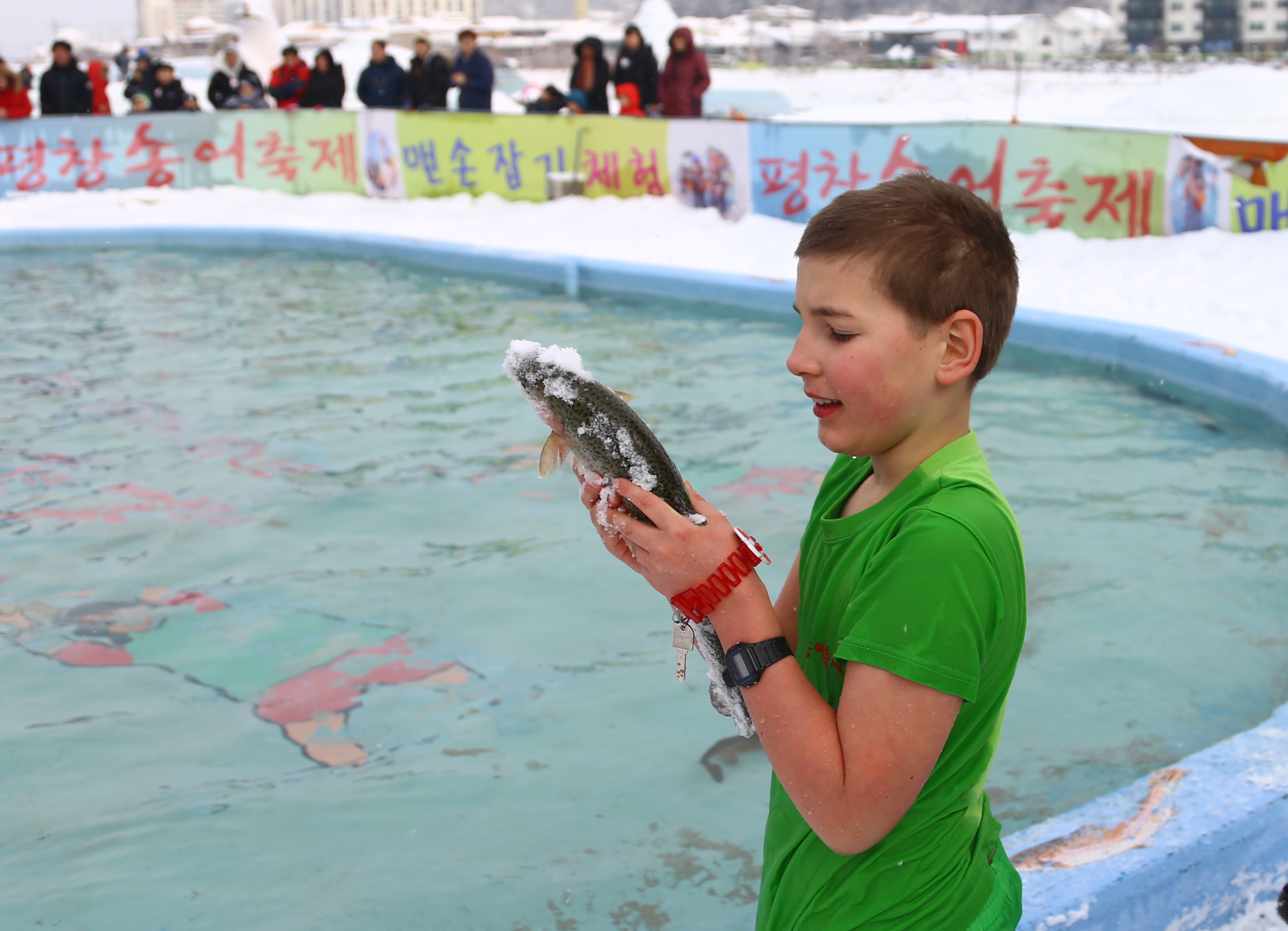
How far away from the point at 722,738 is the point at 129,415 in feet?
16.1

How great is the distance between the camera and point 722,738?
11.5ft

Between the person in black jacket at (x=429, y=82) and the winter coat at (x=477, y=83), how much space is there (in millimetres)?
514

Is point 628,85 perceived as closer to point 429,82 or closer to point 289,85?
point 429,82

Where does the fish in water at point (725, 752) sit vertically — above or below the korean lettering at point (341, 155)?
below

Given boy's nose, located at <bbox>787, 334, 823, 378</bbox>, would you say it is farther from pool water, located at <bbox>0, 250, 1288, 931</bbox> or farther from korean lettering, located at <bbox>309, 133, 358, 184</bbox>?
korean lettering, located at <bbox>309, 133, 358, 184</bbox>

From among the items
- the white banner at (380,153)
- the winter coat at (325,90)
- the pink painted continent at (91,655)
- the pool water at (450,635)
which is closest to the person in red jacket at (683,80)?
the white banner at (380,153)

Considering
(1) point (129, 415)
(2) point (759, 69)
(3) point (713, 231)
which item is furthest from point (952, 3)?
(1) point (129, 415)

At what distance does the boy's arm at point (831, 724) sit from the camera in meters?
1.18

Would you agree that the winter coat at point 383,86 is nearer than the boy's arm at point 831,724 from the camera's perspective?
No

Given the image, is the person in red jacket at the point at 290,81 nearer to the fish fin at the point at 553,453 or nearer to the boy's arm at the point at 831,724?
the fish fin at the point at 553,453

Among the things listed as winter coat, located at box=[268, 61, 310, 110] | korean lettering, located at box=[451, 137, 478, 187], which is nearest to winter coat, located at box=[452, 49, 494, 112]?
korean lettering, located at box=[451, 137, 478, 187]

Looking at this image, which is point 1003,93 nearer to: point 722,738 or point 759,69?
point 759,69

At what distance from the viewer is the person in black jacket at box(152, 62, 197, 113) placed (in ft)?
55.9

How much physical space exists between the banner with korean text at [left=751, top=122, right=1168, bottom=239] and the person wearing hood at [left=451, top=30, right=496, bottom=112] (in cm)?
535
